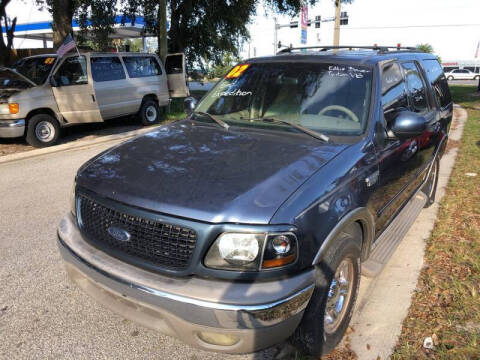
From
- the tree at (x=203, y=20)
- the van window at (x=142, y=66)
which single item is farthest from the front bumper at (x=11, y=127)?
the tree at (x=203, y=20)

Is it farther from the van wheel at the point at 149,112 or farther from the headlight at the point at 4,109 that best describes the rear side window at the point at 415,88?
the van wheel at the point at 149,112

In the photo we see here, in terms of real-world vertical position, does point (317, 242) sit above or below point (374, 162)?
below

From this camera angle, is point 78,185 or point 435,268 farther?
point 435,268

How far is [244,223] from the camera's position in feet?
6.28

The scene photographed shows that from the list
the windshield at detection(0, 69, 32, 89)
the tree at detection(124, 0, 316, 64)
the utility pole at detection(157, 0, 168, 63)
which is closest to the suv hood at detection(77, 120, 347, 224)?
the windshield at detection(0, 69, 32, 89)

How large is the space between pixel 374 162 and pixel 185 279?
155 cm

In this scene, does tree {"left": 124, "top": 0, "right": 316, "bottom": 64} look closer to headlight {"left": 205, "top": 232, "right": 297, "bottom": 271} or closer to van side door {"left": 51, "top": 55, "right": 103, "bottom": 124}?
van side door {"left": 51, "top": 55, "right": 103, "bottom": 124}

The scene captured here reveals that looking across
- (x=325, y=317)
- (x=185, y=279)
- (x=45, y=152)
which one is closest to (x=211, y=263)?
(x=185, y=279)

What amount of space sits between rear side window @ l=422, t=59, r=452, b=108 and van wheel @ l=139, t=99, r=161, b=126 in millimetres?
7710

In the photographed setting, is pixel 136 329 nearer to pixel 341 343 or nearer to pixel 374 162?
pixel 341 343

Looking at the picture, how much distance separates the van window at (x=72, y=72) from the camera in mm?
8648

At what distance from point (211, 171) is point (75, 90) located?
764 centimetres

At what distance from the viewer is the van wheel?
10742mm

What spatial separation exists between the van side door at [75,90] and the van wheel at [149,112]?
5.84 ft
